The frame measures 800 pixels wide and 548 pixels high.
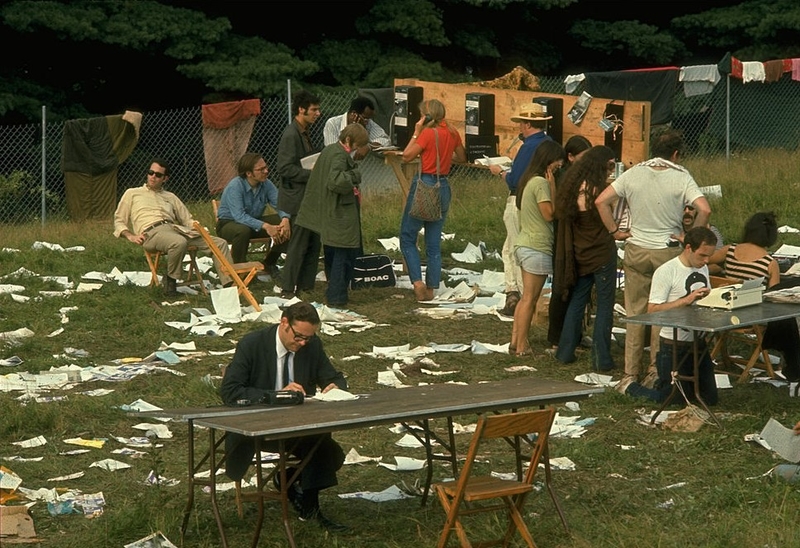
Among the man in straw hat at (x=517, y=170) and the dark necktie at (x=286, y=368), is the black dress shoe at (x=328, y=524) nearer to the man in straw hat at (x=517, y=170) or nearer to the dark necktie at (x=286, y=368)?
the dark necktie at (x=286, y=368)

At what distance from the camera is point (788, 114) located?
83.8ft

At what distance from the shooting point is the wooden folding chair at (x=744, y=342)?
10992 millimetres

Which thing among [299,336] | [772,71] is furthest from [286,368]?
[772,71]

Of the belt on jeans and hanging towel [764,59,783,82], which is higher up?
hanging towel [764,59,783,82]

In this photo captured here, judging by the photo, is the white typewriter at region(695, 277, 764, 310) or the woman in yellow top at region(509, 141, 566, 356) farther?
the woman in yellow top at region(509, 141, 566, 356)

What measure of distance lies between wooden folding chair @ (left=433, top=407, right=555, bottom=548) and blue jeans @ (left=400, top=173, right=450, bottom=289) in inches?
268

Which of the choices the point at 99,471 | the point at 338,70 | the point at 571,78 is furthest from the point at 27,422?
the point at 338,70

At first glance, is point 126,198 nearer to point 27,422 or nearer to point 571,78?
point 27,422

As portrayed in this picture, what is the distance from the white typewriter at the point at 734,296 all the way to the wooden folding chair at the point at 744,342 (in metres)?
0.76

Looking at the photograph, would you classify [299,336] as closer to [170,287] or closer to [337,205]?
[337,205]

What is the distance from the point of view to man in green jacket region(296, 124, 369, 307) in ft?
44.0

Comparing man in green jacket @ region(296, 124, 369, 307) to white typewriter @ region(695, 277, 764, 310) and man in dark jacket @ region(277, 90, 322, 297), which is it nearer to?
man in dark jacket @ region(277, 90, 322, 297)

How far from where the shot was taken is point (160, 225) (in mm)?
14312

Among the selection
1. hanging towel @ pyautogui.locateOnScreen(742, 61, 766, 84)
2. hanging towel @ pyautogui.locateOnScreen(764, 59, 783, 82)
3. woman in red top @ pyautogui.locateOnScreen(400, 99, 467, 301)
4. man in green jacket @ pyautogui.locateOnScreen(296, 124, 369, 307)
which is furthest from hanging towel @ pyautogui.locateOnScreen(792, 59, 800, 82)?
man in green jacket @ pyautogui.locateOnScreen(296, 124, 369, 307)
